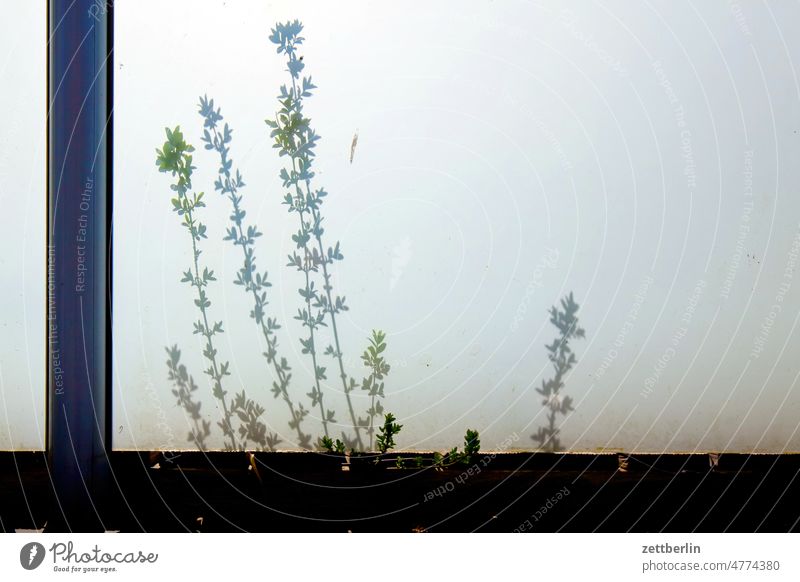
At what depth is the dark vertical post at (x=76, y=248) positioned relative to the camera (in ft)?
3.77

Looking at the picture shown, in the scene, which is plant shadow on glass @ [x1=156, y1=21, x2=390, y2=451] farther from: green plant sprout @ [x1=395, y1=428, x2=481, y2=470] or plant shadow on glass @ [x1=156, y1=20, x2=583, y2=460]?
green plant sprout @ [x1=395, y1=428, x2=481, y2=470]

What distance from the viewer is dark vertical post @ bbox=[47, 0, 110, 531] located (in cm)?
115

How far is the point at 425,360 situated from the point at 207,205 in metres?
0.59

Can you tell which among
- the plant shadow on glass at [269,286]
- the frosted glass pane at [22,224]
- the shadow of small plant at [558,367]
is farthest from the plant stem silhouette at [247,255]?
the shadow of small plant at [558,367]

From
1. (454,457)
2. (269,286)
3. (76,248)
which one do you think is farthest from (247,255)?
(454,457)
